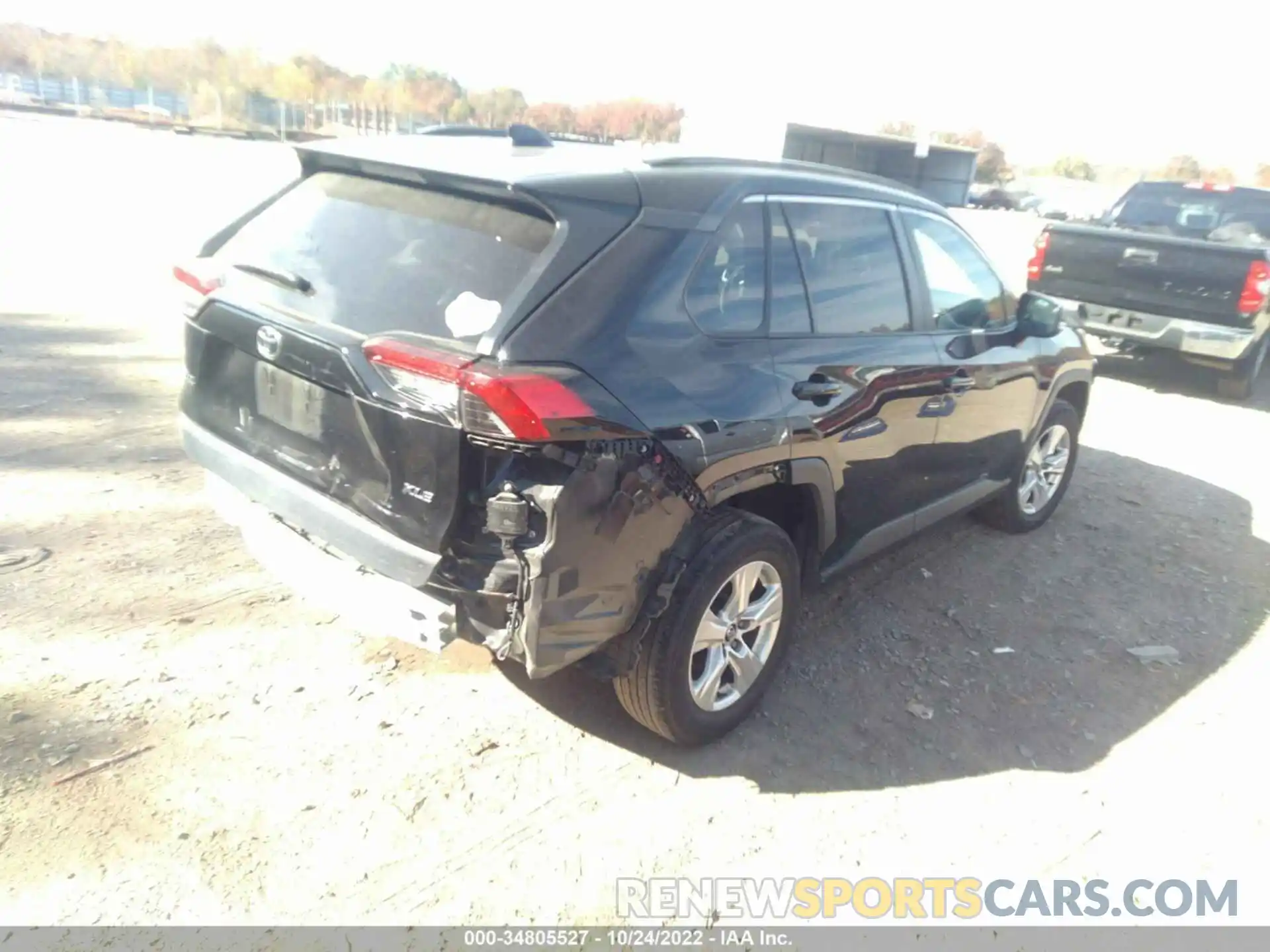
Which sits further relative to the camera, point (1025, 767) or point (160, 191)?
point (160, 191)

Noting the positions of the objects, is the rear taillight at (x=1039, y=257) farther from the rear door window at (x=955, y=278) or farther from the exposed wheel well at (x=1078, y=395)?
the rear door window at (x=955, y=278)

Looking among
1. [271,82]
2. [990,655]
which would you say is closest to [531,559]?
[990,655]

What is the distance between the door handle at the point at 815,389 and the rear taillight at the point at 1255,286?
679 cm

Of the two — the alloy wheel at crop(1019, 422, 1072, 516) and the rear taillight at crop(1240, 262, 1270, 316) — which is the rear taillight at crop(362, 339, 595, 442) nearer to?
the alloy wheel at crop(1019, 422, 1072, 516)

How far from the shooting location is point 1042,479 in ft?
17.8

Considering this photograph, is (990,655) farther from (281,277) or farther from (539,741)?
(281,277)

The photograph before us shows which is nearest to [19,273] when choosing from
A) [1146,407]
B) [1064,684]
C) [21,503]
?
[21,503]

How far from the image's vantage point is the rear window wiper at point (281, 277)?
2.98m

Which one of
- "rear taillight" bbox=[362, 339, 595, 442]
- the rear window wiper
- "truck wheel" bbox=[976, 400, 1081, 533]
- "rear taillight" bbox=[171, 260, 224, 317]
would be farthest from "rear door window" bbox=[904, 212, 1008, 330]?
"rear taillight" bbox=[171, 260, 224, 317]

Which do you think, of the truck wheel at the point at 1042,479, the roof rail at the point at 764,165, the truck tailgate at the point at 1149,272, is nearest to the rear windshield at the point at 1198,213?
the truck tailgate at the point at 1149,272
